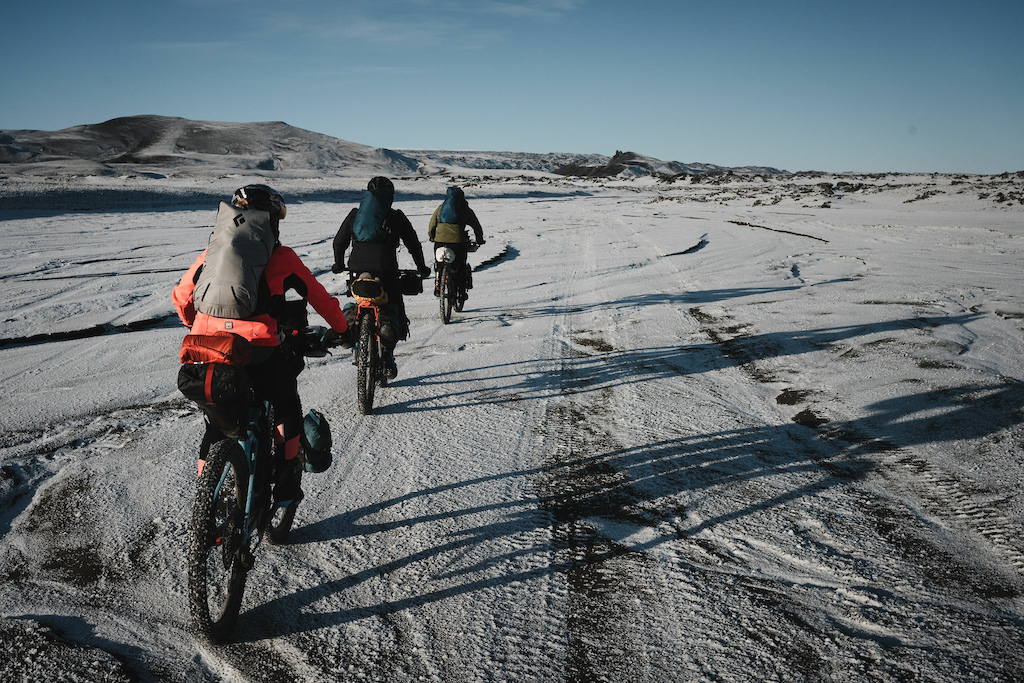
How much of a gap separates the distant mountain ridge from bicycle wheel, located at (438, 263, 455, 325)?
52.9 metres

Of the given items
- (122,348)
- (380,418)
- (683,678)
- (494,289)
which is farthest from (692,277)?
(683,678)

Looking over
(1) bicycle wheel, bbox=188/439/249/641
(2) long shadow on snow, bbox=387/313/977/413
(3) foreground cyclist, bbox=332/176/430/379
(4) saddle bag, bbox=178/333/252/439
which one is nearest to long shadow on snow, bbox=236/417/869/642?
(1) bicycle wheel, bbox=188/439/249/641

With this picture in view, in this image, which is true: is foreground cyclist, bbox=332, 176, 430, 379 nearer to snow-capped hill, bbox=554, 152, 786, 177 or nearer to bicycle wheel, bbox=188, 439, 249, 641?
bicycle wheel, bbox=188, 439, 249, 641

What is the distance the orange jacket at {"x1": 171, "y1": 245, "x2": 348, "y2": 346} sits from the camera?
2783 mm

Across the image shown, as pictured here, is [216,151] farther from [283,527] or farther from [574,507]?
[574,507]

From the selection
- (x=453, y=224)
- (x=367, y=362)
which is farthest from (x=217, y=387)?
(x=453, y=224)

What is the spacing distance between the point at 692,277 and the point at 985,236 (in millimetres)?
11162

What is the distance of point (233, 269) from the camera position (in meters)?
2.70

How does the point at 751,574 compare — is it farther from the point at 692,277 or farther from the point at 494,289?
the point at 692,277

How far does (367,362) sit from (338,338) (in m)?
2.20

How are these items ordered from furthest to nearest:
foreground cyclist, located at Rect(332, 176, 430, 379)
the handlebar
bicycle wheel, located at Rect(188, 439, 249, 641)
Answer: foreground cyclist, located at Rect(332, 176, 430, 379), the handlebar, bicycle wheel, located at Rect(188, 439, 249, 641)

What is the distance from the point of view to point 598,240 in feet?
60.9

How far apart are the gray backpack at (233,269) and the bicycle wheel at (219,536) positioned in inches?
23.7

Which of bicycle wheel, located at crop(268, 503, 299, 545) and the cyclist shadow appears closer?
the cyclist shadow
